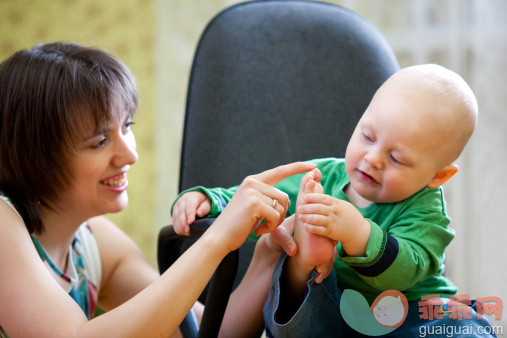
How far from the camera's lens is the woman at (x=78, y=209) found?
82 cm

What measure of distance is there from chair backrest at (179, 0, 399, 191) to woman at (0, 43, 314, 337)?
184mm

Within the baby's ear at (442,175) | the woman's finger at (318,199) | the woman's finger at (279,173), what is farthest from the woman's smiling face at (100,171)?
the baby's ear at (442,175)

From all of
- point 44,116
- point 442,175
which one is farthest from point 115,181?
point 442,175

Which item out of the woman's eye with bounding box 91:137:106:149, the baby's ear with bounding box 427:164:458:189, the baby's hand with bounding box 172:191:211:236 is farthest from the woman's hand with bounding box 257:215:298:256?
the woman's eye with bounding box 91:137:106:149

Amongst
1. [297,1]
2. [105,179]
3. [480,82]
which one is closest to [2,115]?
[105,179]

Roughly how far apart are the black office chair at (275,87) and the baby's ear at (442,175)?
354mm

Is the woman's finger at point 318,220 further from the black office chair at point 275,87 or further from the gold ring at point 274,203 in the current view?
the black office chair at point 275,87

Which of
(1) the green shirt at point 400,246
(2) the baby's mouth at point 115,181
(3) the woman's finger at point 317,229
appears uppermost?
(3) the woman's finger at point 317,229

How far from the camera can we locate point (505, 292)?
1.82 m

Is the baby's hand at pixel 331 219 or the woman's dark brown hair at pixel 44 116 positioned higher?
the woman's dark brown hair at pixel 44 116

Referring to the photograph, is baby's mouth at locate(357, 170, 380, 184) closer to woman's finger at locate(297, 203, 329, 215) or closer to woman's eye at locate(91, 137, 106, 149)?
woman's finger at locate(297, 203, 329, 215)

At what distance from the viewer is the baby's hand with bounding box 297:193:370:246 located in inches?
30.4

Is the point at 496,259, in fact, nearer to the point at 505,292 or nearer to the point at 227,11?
the point at 505,292

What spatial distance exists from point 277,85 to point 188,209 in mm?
489
